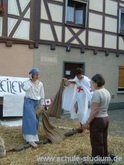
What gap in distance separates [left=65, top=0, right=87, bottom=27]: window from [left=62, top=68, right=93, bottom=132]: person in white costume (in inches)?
203

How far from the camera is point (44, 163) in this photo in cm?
617

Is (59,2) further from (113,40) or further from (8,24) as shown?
(113,40)

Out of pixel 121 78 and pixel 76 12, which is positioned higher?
pixel 76 12

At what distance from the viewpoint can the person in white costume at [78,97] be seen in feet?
29.1

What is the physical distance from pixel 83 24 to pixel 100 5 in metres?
1.35

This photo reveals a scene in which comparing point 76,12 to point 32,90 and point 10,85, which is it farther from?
point 32,90

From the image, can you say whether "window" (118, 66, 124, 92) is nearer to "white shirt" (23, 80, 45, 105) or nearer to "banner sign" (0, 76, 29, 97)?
"banner sign" (0, 76, 29, 97)

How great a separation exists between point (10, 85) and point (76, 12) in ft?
15.5

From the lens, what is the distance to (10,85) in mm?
11258

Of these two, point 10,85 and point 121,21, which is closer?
point 10,85

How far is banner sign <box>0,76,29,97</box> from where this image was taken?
11.1 m

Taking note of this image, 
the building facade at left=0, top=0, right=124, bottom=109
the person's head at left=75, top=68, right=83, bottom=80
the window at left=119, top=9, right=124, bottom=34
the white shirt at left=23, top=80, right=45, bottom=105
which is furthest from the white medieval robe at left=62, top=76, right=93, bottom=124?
the window at left=119, top=9, right=124, bottom=34

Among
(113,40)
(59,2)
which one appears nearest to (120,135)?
(59,2)

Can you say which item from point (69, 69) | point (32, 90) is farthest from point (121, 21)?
point (32, 90)
